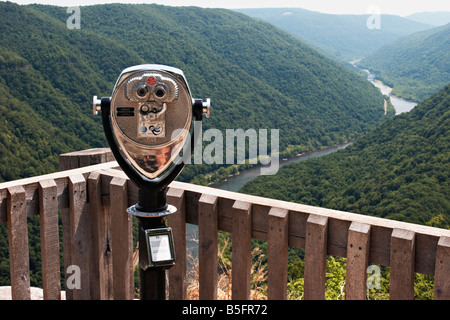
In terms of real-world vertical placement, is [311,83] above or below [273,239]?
below

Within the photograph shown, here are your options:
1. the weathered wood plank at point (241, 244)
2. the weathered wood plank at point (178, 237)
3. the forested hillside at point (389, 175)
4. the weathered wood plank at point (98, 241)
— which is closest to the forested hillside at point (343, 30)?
the forested hillside at point (389, 175)

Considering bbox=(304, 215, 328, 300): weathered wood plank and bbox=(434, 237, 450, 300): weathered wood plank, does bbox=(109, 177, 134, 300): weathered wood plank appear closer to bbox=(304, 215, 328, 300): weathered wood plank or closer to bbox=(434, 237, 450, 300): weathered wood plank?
bbox=(304, 215, 328, 300): weathered wood plank

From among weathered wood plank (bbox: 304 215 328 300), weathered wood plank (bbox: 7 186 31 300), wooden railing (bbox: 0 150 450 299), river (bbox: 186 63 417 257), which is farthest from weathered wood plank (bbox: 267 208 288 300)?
river (bbox: 186 63 417 257)

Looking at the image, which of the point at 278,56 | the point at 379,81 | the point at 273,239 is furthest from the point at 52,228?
the point at 379,81

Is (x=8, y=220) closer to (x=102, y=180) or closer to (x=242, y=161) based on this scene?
(x=102, y=180)

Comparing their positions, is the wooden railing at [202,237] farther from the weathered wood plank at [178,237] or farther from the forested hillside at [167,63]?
the forested hillside at [167,63]
